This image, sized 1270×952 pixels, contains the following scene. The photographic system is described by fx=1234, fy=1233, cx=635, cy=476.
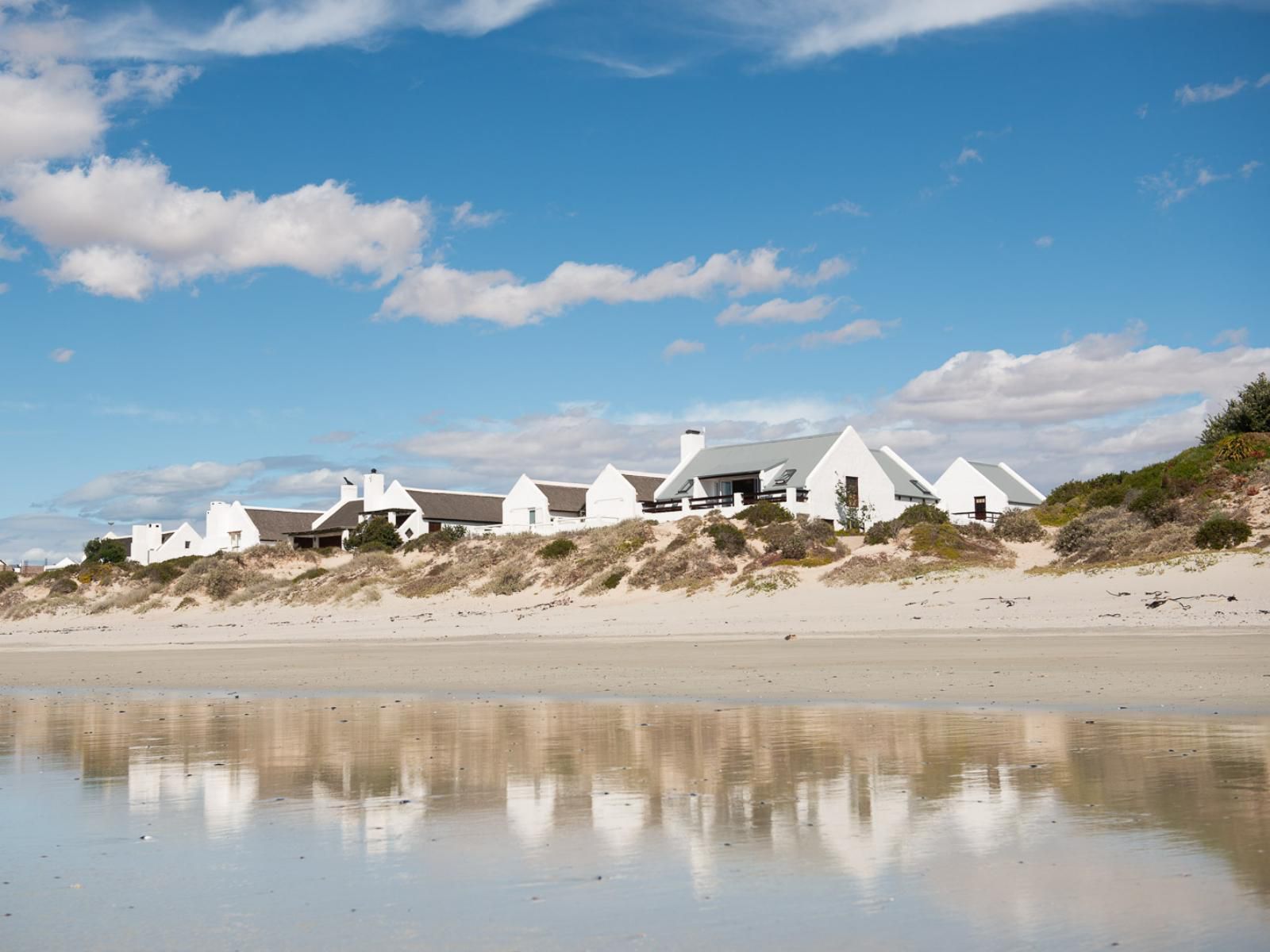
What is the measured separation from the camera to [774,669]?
66.7ft

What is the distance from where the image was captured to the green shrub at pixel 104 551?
278 ft

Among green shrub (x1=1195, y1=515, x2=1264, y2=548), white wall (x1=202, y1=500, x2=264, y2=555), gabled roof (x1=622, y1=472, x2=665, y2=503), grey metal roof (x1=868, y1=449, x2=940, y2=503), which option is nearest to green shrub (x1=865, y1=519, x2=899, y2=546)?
green shrub (x1=1195, y1=515, x2=1264, y2=548)

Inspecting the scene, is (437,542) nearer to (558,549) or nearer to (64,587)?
(558,549)

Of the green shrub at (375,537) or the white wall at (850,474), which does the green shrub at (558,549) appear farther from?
the green shrub at (375,537)

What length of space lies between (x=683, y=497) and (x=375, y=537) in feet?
52.2

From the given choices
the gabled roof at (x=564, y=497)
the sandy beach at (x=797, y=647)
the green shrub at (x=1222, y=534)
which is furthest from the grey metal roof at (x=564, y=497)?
the green shrub at (x=1222, y=534)

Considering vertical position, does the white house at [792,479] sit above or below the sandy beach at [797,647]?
above

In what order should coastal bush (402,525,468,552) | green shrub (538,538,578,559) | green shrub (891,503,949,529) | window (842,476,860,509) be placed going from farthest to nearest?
window (842,476,860,509)
coastal bush (402,525,468,552)
green shrub (538,538,578,559)
green shrub (891,503,949,529)

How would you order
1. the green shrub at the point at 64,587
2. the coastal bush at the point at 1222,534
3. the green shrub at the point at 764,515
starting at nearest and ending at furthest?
the coastal bush at the point at 1222,534
the green shrub at the point at 764,515
the green shrub at the point at 64,587

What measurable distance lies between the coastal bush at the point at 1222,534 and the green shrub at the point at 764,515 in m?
17.1

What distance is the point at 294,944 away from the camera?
5367 mm

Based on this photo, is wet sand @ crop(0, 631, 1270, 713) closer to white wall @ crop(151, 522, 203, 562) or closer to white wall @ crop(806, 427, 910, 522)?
white wall @ crop(806, 427, 910, 522)

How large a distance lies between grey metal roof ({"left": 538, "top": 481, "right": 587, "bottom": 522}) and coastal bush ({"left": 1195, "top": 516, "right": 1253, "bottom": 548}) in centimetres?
4274

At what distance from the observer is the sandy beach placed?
16.9 metres
